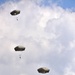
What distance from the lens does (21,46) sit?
121 metres

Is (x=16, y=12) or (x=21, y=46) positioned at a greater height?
(x=16, y=12)

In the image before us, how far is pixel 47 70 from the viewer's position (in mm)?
121438

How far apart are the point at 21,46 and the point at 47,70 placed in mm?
17645

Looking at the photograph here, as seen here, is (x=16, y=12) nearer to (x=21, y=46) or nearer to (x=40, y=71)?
(x=21, y=46)

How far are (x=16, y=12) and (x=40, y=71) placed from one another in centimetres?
3098

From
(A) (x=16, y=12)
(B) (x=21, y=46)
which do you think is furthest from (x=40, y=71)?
(A) (x=16, y=12)

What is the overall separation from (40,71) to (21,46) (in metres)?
15.6

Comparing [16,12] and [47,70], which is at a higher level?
[16,12]

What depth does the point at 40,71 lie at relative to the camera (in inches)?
4673

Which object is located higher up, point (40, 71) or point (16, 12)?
point (16, 12)

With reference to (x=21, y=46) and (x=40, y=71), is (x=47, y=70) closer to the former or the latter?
(x=40, y=71)

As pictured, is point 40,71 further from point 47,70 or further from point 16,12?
point 16,12

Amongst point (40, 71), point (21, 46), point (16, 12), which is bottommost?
point (40, 71)

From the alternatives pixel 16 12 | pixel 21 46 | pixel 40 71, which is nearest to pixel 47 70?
pixel 40 71
